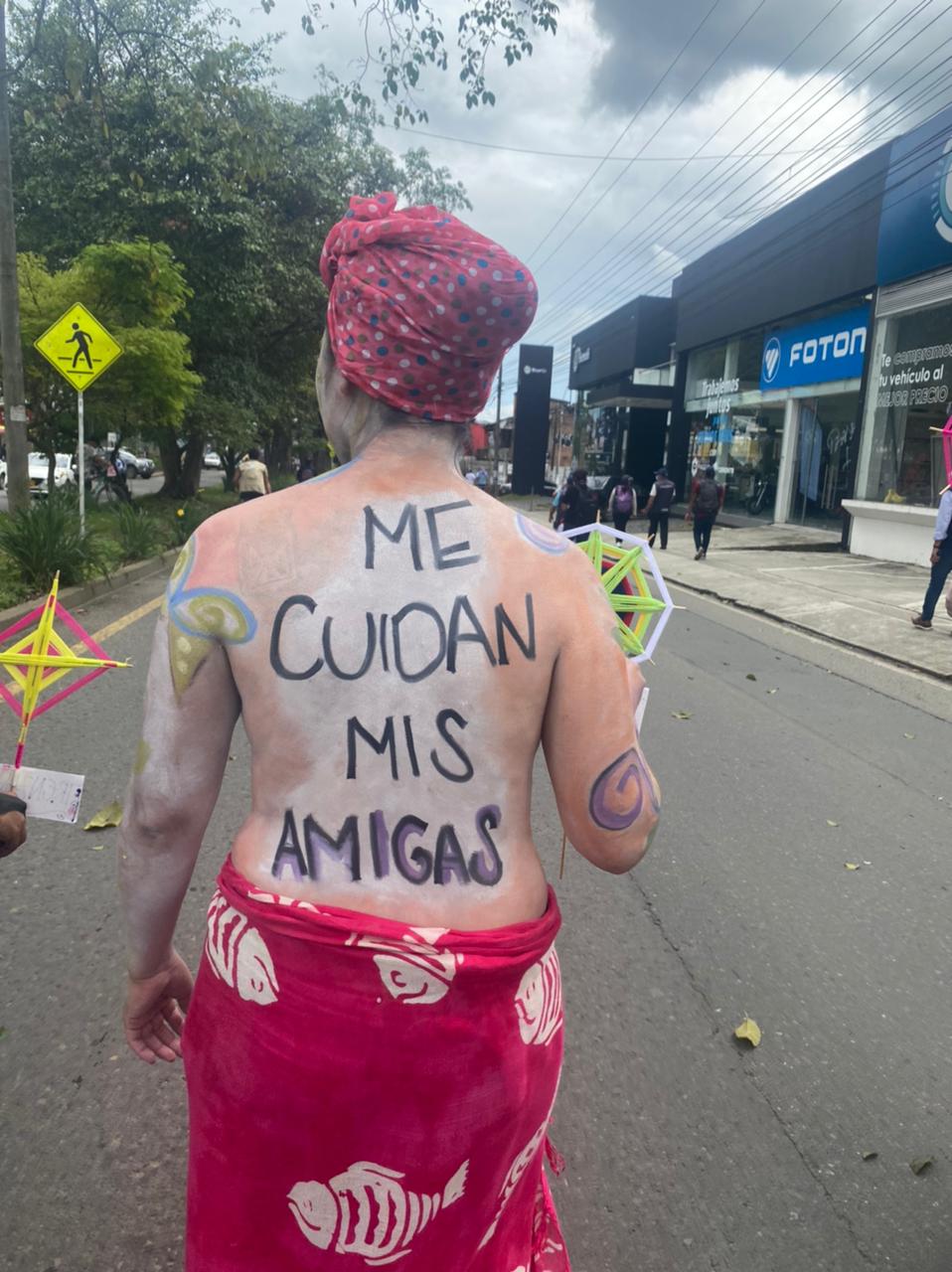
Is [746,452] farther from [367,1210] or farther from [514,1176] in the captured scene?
[367,1210]

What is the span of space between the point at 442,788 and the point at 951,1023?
268 cm

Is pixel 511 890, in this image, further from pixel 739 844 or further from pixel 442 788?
pixel 739 844

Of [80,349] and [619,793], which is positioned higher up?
[80,349]

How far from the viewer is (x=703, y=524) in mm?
17016

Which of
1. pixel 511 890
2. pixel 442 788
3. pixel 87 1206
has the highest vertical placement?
pixel 442 788

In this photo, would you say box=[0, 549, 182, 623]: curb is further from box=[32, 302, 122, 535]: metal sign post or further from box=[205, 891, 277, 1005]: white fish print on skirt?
box=[205, 891, 277, 1005]: white fish print on skirt

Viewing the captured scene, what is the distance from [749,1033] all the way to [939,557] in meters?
7.97

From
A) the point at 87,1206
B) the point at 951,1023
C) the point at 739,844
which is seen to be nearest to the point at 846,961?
the point at 951,1023

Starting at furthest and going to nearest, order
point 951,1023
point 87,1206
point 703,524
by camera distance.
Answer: point 703,524 → point 951,1023 → point 87,1206

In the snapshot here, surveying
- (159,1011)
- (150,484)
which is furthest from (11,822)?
(150,484)

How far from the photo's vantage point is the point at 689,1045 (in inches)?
110

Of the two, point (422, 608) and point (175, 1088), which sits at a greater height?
point (422, 608)

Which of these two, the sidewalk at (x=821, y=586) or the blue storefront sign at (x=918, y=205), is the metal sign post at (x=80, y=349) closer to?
the sidewalk at (x=821, y=586)

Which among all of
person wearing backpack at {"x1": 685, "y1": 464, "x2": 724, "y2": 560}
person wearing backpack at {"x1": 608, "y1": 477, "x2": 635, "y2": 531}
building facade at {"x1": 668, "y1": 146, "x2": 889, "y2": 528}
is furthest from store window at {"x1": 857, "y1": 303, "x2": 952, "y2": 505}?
person wearing backpack at {"x1": 608, "y1": 477, "x2": 635, "y2": 531}
